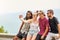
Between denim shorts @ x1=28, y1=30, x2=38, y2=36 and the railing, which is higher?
denim shorts @ x1=28, y1=30, x2=38, y2=36

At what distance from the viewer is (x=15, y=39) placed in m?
5.62

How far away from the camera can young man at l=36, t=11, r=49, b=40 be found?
15.9 feet

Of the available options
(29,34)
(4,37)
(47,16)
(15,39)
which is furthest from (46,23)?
(4,37)

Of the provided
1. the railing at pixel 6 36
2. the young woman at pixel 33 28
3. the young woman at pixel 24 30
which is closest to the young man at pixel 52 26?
the young woman at pixel 33 28

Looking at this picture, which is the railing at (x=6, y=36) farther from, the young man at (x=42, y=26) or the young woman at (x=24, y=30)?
the young man at (x=42, y=26)

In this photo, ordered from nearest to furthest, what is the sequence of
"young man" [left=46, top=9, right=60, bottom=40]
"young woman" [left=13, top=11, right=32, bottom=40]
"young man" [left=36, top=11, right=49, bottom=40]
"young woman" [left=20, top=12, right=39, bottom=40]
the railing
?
"young man" [left=46, top=9, right=60, bottom=40]
"young man" [left=36, top=11, right=49, bottom=40]
"young woman" [left=20, top=12, right=39, bottom=40]
"young woman" [left=13, top=11, right=32, bottom=40]
the railing

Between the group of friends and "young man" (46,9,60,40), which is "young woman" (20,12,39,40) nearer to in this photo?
the group of friends

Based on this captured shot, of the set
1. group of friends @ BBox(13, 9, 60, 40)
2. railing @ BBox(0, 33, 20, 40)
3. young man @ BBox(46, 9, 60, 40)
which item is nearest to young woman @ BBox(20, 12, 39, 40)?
group of friends @ BBox(13, 9, 60, 40)

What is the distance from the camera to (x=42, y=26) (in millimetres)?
4926

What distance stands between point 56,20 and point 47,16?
0.82 feet

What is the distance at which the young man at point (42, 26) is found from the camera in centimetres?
483

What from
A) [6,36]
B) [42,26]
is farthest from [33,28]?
[6,36]

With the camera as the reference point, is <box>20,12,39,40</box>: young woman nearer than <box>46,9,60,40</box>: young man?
No

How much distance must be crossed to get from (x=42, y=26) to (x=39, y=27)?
11 centimetres
